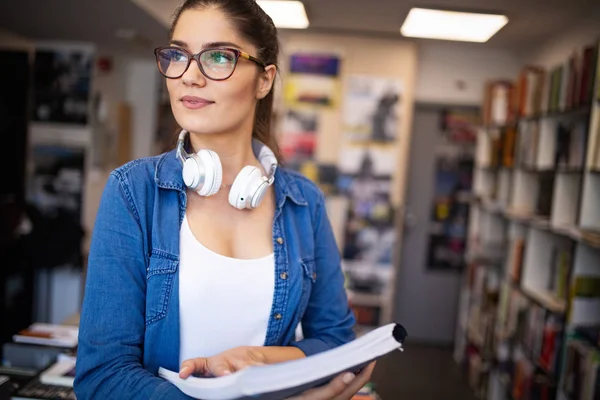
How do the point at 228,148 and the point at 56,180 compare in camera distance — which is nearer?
the point at 228,148

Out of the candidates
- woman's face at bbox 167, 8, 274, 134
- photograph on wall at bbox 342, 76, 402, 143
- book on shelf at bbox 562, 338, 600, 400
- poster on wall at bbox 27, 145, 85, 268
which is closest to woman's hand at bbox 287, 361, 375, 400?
woman's face at bbox 167, 8, 274, 134

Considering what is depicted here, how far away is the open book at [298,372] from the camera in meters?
0.68

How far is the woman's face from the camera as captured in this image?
3.07ft

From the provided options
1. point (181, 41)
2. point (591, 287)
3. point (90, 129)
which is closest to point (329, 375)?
point (181, 41)

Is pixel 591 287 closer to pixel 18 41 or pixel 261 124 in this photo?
pixel 261 124

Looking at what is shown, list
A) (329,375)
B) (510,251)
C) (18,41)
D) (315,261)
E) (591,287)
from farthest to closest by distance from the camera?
(18,41)
(510,251)
(591,287)
(315,261)
(329,375)

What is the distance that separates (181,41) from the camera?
94 cm

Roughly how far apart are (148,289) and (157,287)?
0.02 meters

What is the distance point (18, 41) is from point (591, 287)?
4.61m

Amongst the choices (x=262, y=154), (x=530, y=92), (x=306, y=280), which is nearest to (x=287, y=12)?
(x=530, y=92)

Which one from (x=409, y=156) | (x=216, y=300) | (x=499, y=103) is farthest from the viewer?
(x=409, y=156)

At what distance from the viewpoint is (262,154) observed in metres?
1.15

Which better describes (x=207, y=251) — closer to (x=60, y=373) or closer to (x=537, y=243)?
(x=60, y=373)

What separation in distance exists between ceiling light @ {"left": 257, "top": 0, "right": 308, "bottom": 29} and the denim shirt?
2086 millimetres
